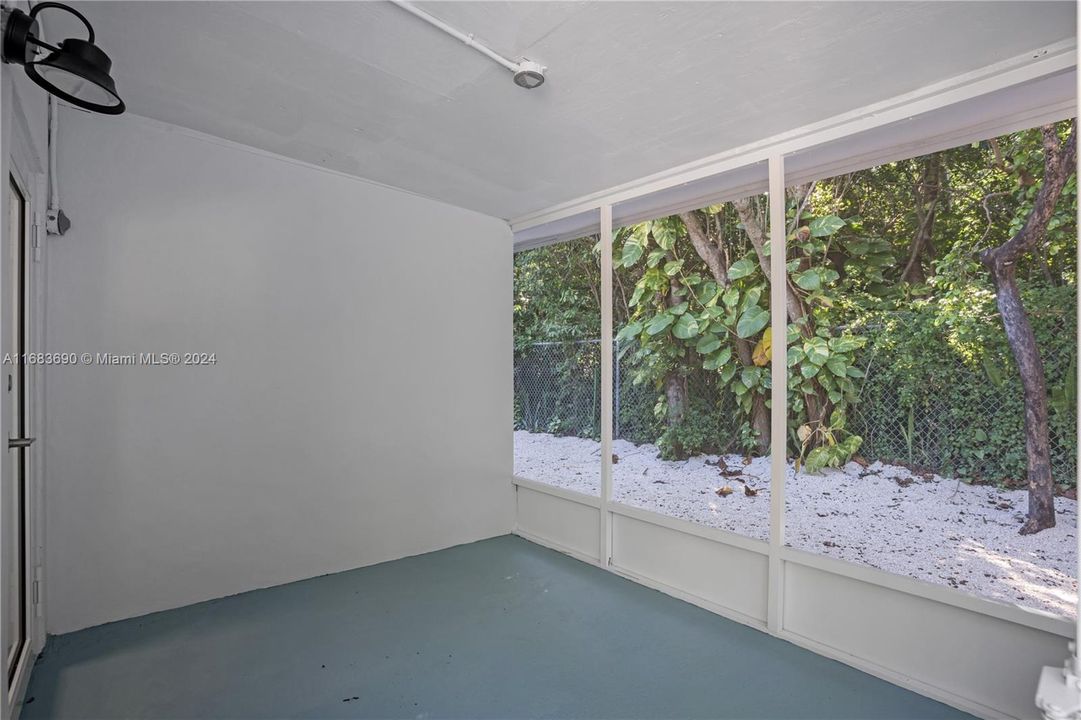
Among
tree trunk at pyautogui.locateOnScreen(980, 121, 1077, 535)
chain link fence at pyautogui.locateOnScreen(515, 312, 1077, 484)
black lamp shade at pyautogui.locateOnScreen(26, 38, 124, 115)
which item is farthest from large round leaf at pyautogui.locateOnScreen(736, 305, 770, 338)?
black lamp shade at pyautogui.locateOnScreen(26, 38, 124, 115)

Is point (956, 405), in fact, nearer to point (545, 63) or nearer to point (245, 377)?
point (545, 63)

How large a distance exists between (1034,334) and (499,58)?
2.35 m

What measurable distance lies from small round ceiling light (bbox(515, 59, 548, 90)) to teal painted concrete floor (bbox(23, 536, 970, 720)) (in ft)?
8.05

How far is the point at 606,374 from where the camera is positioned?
3.55 meters

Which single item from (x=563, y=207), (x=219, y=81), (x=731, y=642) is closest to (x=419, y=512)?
(x=731, y=642)

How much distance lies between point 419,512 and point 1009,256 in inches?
135

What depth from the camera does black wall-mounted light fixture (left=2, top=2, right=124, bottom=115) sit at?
141 cm

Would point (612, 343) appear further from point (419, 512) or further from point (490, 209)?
point (419, 512)

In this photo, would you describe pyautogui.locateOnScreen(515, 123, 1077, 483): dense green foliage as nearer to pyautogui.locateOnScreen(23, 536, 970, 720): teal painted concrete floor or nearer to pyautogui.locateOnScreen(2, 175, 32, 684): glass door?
pyautogui.locateOnScreen(23, 536, 970, 720): teal painted concrete floor

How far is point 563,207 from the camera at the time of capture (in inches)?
153

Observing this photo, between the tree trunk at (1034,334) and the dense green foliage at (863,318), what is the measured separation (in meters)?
0.03

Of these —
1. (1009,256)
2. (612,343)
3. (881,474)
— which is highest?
(1009,256)

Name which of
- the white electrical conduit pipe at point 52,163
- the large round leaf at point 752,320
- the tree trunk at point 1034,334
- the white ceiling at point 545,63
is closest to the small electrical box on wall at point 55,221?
the white electrical conduit pipe at point 52,163

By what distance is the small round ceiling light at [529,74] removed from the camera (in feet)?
6.88
